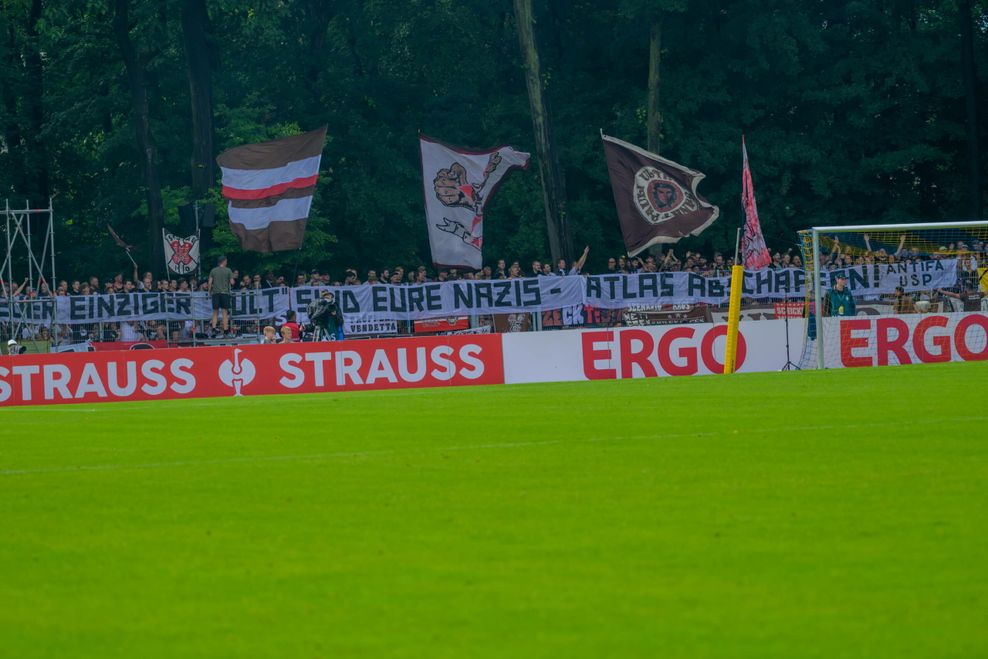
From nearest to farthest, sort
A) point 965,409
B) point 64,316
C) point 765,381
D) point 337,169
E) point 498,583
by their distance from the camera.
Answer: point 498,583 < point 965,409 < point 765,381 < point 64,316 < point 337,169

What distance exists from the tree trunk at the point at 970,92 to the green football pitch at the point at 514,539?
3155cm

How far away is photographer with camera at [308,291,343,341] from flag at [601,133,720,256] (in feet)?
23.4

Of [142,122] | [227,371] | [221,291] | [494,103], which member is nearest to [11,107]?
[142,122]

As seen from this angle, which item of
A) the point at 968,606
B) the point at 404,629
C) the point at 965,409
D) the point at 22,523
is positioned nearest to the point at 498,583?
the point at 404,629

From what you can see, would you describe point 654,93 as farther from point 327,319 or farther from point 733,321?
point 733,321

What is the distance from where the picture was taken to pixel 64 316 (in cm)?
3225

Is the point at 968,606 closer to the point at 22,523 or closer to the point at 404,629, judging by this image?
the point at 404,629

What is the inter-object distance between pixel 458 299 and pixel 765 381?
537 inches

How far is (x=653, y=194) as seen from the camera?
1364 inches

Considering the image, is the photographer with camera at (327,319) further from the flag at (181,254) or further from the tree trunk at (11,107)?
the tree trunk at (11,107)

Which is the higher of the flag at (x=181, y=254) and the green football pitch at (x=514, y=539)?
the flag at (x=181, y=254)

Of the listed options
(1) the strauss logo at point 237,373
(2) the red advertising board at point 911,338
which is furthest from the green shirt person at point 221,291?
(2) the red advertising board at point 911,338

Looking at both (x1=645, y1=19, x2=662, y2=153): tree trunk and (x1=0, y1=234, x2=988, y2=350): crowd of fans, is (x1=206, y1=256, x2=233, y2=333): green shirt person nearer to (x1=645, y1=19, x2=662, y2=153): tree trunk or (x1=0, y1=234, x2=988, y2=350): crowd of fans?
(x1=0, y1=234, x2=988, y2=350): crowd of fans

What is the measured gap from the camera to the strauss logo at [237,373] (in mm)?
Result: 26750
